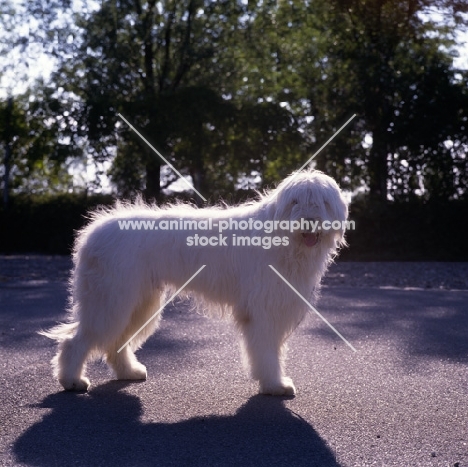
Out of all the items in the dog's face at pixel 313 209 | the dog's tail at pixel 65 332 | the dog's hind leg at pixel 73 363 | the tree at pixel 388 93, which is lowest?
the dog's hind leg at pixel 73 363

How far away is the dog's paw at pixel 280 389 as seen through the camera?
19.1 ft

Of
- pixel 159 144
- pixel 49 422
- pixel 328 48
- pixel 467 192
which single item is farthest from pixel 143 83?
pixel 49 422

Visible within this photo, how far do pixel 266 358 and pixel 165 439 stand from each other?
4.31 feet

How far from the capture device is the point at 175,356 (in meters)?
7.39

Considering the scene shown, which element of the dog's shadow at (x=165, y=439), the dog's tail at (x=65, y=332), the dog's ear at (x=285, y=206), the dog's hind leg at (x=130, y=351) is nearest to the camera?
the dog's shadow at (x=165, y=439)

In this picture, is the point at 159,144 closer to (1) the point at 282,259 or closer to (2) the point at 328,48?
(2) the point at 328,48

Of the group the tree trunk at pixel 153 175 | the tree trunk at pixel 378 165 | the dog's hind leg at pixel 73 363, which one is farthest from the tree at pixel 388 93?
the dog's hind leg at pixel 73 363

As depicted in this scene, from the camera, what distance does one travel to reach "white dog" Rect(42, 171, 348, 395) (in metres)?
5.85

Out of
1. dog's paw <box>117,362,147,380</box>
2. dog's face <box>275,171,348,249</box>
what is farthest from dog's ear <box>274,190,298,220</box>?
dog's paw <box>117,362,147,380</box>

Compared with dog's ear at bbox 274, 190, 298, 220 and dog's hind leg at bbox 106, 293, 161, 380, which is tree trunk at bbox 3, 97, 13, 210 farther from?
dog's ear at bbox 274, 190, 298, 220

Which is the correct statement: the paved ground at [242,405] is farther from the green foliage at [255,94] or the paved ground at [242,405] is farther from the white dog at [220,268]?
the green foliage at [255,94]

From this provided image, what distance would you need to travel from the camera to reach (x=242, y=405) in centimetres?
559

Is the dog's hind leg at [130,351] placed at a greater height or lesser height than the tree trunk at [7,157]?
lesser

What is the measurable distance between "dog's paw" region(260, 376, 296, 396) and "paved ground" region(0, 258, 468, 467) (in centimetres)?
10
